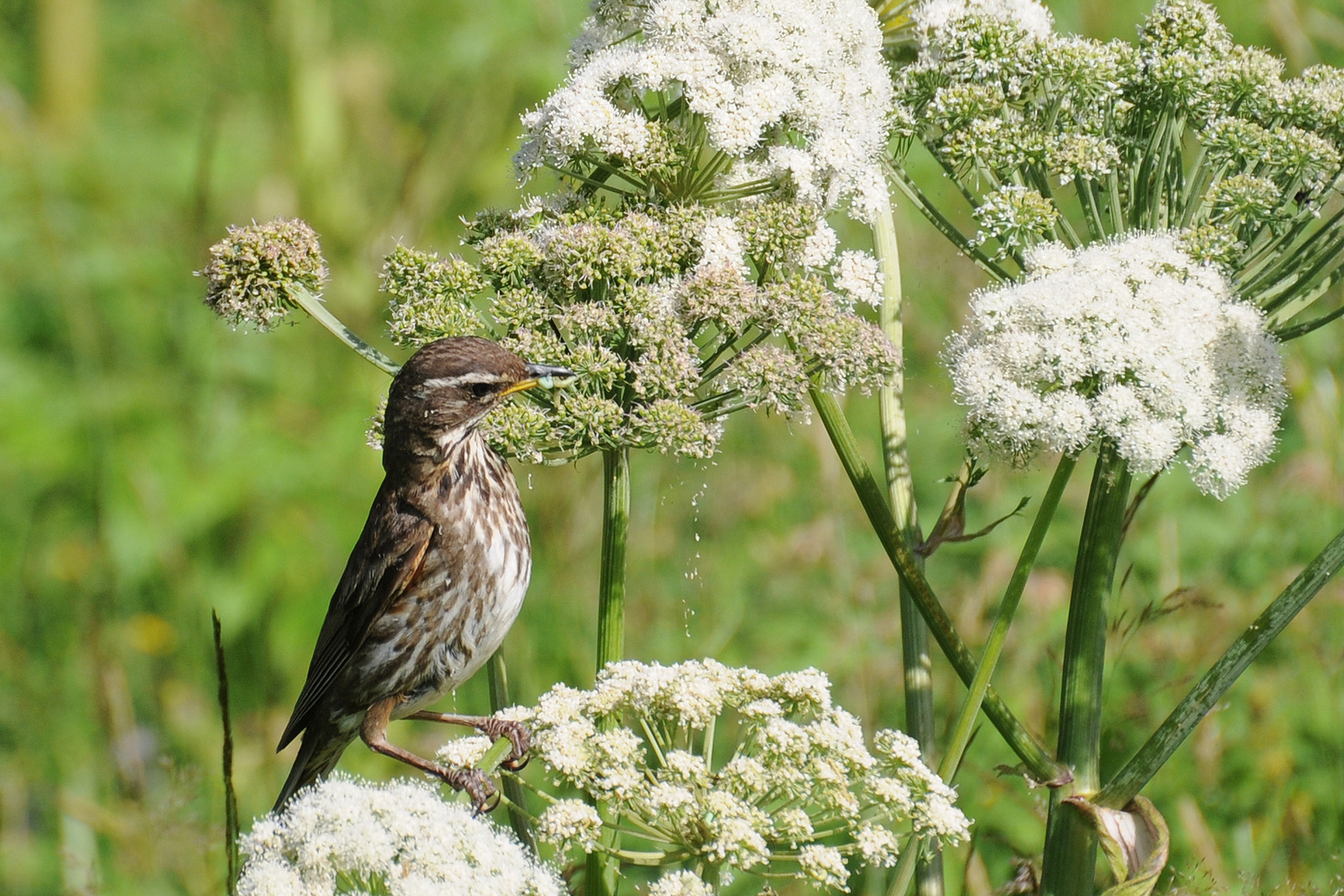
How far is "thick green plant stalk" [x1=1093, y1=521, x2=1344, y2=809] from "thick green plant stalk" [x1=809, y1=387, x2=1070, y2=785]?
13.5 inches

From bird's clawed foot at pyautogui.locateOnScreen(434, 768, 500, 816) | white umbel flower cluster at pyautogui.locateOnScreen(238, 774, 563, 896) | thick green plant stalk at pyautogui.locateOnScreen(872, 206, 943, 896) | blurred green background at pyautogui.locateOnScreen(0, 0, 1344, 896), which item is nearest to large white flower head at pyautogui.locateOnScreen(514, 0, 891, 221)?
thick green plant stalk at pyautogui.locateOnScreen(872, 206, 943, 896)

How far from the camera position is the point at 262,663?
6.20 m

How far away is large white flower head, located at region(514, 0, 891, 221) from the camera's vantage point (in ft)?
12.0

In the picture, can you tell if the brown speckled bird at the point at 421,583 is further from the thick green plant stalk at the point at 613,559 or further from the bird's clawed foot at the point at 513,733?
the thick green plant stalk at the point at 613,559

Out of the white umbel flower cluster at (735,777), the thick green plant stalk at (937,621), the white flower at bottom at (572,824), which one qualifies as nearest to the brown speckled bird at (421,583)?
the white umbel flower cluster at (735,777)

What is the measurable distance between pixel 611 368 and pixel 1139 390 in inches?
53.7

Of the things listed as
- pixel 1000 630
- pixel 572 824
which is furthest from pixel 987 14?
pixel 572 824

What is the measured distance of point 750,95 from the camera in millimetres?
3643

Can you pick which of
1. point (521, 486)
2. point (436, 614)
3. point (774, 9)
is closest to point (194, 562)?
point (521, 486)

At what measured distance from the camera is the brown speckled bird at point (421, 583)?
407 cm

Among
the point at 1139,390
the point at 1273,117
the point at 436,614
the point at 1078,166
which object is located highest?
the point at 1273,117

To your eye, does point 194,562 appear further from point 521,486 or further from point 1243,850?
point 1243,850

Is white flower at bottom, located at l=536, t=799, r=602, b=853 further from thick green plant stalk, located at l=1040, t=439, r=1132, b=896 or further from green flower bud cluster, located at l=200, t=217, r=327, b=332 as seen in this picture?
green flower bud cluster, located at l=200, t=217, r=327, b=332

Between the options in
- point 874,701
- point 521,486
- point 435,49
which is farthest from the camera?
point 435,49
